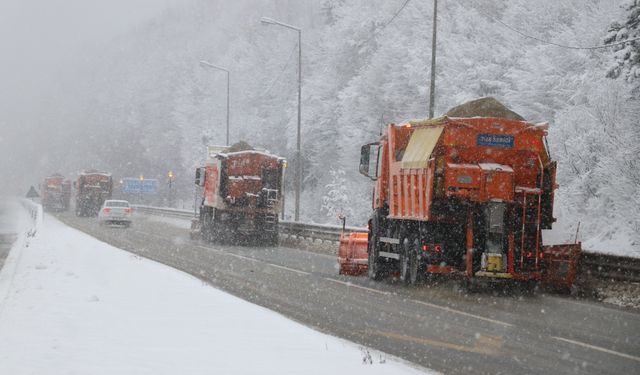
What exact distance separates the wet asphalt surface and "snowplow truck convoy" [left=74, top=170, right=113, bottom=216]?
44.9 metres

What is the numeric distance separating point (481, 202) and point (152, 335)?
770 centimetres

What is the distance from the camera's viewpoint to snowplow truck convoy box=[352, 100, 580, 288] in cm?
1497

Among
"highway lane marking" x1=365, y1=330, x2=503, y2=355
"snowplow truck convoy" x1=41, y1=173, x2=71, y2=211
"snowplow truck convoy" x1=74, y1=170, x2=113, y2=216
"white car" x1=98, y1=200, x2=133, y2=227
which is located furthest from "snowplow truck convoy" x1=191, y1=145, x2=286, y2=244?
"snowplow truck convoy" x1=41, y1=173, x2=71, y2=211

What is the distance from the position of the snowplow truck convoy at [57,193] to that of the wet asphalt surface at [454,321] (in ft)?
200

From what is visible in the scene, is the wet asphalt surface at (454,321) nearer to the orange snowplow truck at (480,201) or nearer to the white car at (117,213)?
the orange snowplow truck at (480,201)

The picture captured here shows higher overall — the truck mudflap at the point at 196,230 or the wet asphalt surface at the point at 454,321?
the truck mudflap at the point at 196,230

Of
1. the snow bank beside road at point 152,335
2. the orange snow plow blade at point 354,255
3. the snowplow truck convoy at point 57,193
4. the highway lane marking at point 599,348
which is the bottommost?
the highway lane marking at point 599,348

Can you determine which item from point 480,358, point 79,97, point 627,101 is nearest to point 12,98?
point 79,97

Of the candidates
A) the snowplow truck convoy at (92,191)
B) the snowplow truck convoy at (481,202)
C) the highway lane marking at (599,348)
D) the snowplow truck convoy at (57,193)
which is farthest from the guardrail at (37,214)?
the highway lane marking at (599,348)

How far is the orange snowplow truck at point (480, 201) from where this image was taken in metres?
15.0

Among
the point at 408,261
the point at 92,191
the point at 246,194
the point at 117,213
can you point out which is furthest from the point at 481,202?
the point at 92,191

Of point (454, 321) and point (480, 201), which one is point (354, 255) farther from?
point (454, 321)

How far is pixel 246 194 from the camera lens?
105 ft

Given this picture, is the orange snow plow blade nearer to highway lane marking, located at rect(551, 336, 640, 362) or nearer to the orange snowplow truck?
the orange snowplow truck
